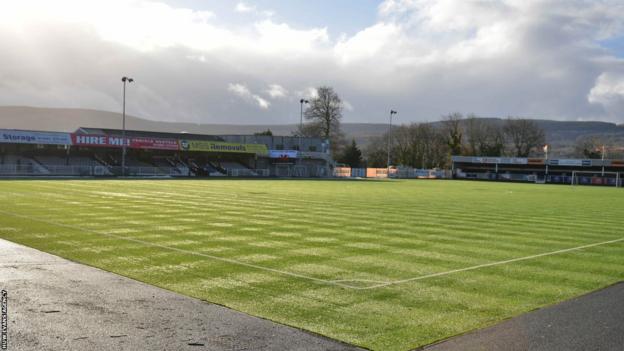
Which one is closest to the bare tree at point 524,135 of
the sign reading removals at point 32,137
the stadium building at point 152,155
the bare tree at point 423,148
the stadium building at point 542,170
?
the bare tree at point 423,148

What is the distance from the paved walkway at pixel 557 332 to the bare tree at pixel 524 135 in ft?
436

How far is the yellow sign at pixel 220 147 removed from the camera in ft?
259

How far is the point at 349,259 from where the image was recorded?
11766mm

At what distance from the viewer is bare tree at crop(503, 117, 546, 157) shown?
132 meters

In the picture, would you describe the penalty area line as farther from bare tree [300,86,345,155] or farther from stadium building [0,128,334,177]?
bare tree [300,86,345,155]

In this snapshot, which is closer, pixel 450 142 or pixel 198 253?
pixel 198 253

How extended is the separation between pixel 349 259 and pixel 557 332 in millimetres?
5506

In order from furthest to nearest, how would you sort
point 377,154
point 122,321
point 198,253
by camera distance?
point 377,154, point 198,253, point 122,321

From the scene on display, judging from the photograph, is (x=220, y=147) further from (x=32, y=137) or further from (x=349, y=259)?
(x=349, y=259)

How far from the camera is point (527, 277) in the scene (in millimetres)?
10477

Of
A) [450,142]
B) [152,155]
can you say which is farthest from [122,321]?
[450,142]

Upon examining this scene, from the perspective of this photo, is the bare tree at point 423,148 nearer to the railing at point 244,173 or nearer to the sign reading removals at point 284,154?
the sign reading removals at point 284,154

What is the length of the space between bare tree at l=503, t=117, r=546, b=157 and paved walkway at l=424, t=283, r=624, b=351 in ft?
436

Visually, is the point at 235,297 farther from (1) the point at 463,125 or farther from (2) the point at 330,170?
(1) the point at 463,125
